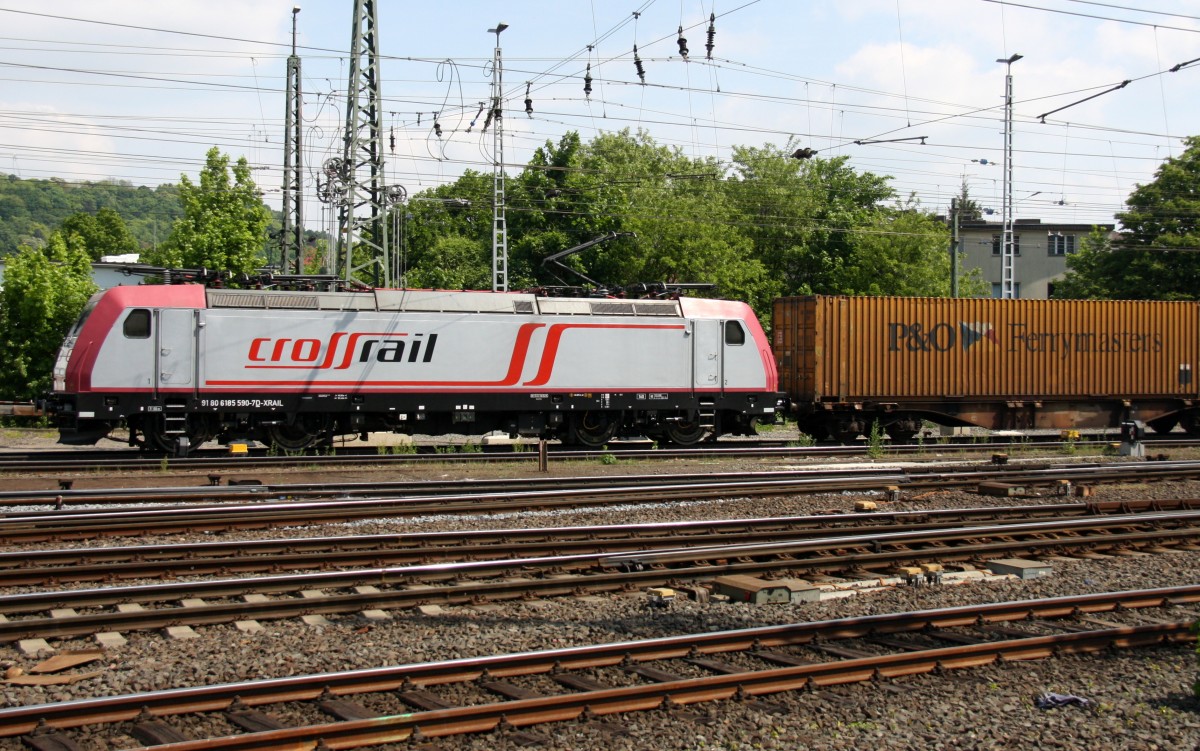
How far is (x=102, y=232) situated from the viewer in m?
101

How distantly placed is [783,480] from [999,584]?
7213 millimetres

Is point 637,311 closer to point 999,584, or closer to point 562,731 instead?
point 999,584

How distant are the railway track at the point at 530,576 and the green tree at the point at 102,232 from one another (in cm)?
9547

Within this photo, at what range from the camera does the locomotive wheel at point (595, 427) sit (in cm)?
2248

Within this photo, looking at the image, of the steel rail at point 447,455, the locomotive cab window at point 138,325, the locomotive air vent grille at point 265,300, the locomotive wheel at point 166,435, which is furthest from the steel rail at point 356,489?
the locomotive air vent grille at point 265,300

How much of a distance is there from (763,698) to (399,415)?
1528 centimetres

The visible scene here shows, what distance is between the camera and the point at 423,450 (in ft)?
75.9

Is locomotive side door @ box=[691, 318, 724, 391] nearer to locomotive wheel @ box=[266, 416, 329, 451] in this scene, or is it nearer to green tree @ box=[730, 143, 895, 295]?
locomotive wheel @ box=[266, 416, 329, 451]

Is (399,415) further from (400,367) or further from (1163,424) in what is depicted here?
(1163,424)

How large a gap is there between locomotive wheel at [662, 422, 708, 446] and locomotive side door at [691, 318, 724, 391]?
1.06 metres

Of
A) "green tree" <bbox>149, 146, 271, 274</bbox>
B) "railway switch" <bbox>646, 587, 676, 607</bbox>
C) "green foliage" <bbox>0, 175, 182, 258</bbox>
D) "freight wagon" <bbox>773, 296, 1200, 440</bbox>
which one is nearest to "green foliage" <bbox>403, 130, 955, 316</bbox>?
"green tree" <bbox>149, 146, 271, 274</bbox>

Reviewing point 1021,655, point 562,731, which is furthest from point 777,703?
point 1021,655

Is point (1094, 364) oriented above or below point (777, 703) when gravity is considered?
above

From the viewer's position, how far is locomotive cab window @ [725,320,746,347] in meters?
22.8
